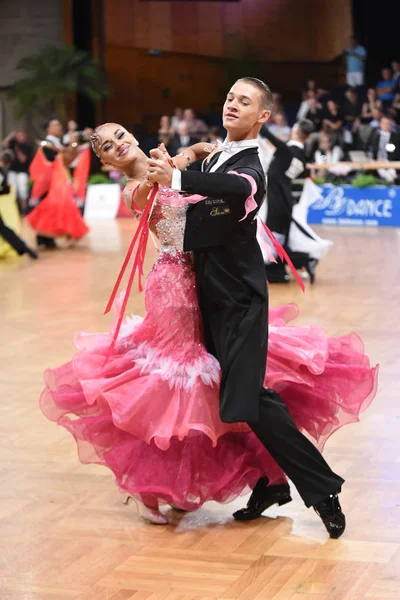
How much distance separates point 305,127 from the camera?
25.7ft

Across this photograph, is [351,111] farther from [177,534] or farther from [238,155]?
[177,534]

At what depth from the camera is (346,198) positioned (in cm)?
1330

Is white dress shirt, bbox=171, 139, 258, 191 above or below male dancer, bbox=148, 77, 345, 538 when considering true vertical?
above

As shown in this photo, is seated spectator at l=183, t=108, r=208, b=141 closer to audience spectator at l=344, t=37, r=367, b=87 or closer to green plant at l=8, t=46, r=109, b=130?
green plant at l=8, t=46, r=109, b=130

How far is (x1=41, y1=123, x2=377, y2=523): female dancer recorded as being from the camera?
9.67 feet

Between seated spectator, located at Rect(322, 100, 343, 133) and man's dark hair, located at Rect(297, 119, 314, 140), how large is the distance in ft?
23.9

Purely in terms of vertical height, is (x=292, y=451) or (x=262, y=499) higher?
(x=292, y=451)

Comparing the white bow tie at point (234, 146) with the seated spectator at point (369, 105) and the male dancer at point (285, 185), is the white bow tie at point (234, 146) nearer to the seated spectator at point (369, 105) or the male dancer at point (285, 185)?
the male dancer at point (285, 185)

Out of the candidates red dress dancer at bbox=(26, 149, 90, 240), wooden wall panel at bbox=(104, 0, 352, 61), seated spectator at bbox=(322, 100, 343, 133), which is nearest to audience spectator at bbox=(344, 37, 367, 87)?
seated spectator at bbox=(322, 100, 343, 133)

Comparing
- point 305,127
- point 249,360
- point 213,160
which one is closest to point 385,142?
point 305,127

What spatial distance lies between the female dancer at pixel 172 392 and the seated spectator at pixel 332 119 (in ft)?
40.5

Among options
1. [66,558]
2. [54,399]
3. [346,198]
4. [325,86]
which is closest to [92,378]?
[54,399]

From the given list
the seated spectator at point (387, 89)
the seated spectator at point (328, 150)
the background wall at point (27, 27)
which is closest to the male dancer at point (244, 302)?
the seated spectator at point (328, 150)

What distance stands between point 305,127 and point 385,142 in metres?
6.57
